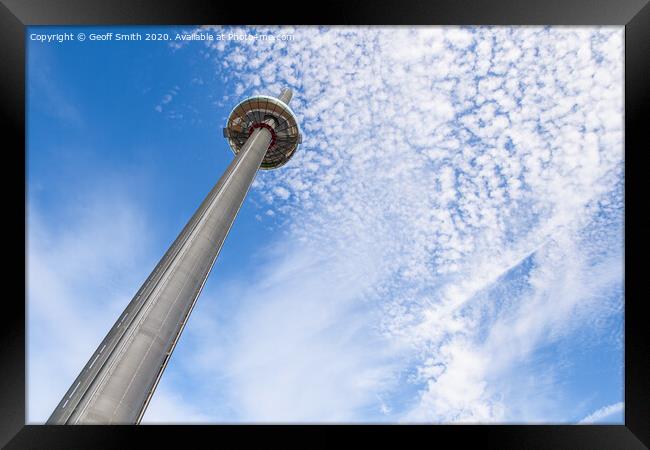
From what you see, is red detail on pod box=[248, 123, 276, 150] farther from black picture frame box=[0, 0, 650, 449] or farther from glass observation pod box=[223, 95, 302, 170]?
black picture frame box=[0, 0, 650, 449]

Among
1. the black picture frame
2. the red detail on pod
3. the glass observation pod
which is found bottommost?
the black picture frame

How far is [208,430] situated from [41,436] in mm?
1236

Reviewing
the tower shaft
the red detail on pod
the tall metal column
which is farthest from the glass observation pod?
the tower shaft

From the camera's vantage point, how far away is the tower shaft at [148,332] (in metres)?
13.5

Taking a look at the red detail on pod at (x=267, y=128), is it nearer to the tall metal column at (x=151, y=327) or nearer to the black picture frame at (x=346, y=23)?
the tall metal column at (x=151, y=327)

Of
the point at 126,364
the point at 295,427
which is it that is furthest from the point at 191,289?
the point at 295,427

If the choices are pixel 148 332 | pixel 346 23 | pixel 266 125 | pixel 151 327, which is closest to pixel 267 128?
pixel 266 125

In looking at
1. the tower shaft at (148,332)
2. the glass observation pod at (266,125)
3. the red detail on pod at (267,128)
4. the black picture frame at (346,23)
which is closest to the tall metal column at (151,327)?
the tower shaft at (148,332)

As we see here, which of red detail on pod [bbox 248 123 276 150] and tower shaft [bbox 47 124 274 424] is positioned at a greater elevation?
red detail on pod [bbox 248 123 276 150]

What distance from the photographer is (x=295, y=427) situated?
2.93 metres

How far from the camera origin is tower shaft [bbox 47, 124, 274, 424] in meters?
13.5

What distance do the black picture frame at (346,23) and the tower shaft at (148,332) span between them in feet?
38.5

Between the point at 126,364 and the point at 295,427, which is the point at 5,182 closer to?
the point at 295,427

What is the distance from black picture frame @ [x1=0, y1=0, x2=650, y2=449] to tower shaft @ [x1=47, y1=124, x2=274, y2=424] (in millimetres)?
11744
